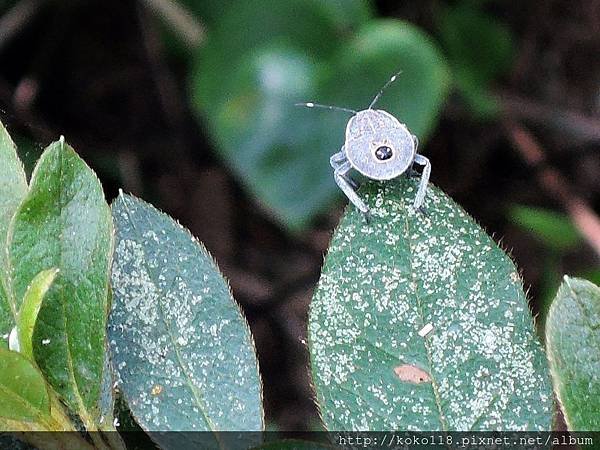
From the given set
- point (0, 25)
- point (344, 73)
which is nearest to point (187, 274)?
point (344, 73)

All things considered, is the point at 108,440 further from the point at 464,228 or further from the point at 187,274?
the point at 464,228

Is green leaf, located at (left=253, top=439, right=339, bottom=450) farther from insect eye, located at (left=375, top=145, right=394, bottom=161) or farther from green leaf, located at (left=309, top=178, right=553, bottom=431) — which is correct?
insect eye, located at (left=375, top=145, right=394, bottom=161)

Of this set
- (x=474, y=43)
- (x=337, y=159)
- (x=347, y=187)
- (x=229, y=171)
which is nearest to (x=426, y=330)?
(x=347, y=187)

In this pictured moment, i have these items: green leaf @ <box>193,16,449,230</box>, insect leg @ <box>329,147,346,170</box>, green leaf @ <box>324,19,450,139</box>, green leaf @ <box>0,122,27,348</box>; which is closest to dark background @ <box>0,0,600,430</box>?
green leaf @ <box>193,16,449,230</box>

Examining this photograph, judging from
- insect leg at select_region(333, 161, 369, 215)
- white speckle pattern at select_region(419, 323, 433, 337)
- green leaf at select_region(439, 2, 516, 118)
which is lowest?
green leaf at select_region(439, 2, 516, 118)

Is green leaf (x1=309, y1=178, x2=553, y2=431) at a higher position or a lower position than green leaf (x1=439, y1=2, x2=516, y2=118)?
higher

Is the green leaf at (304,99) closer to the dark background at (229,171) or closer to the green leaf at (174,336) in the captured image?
the dark background at (229,171)

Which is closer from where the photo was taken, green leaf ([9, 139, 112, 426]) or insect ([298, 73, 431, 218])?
green leaf ([9, 139, 112, 426])
